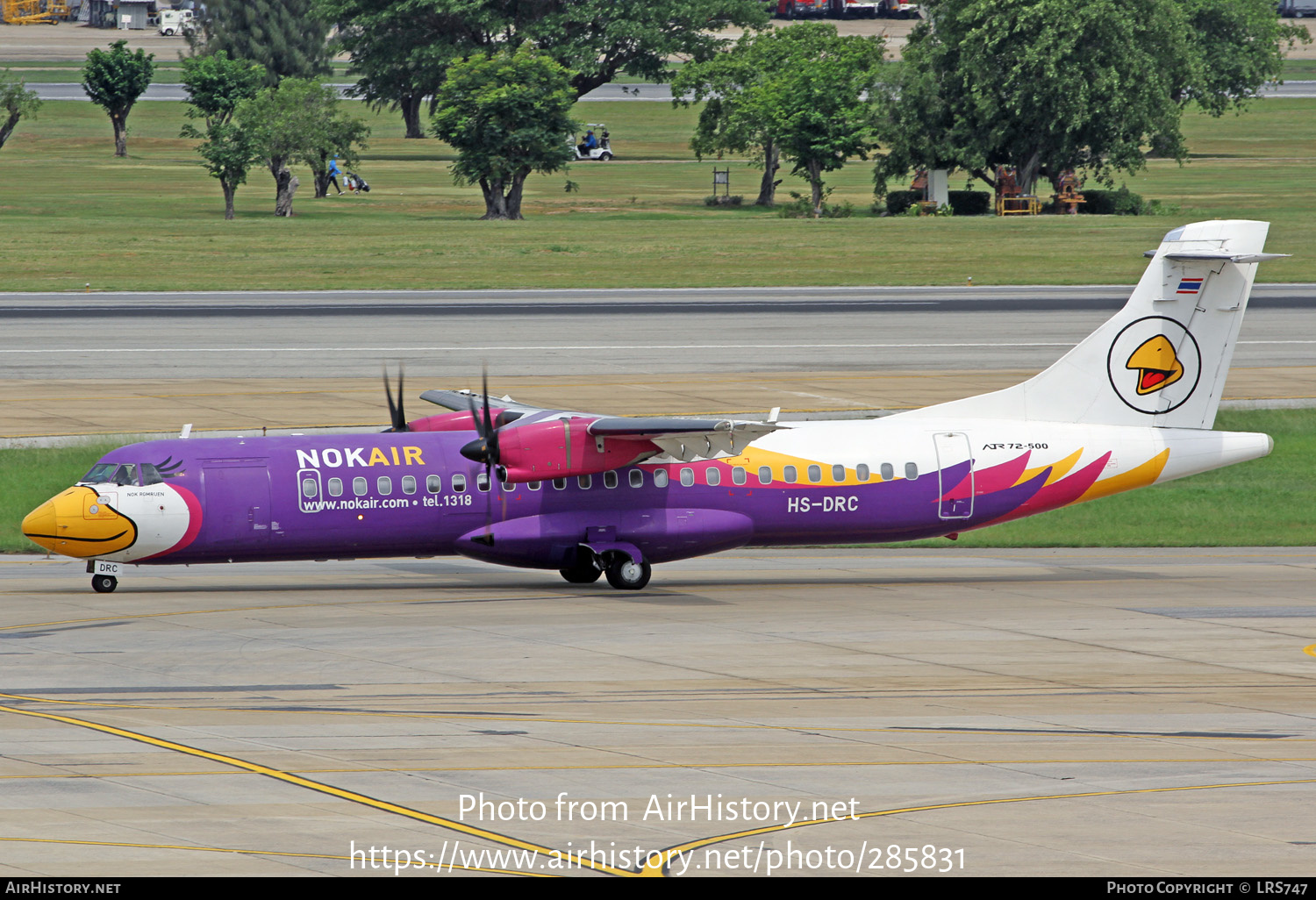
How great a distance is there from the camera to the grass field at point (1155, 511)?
35.8 metres

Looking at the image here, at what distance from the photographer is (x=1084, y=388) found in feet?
102

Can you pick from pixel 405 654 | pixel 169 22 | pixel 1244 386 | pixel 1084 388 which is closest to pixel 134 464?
pixel 405 654

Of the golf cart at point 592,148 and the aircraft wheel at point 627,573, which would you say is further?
the golf cart at point 592,148

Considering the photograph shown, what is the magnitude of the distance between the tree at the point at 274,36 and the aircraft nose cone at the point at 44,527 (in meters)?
120

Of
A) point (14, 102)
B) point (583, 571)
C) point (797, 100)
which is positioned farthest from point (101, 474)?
point (14, 102)

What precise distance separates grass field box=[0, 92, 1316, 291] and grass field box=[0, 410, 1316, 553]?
122 ft

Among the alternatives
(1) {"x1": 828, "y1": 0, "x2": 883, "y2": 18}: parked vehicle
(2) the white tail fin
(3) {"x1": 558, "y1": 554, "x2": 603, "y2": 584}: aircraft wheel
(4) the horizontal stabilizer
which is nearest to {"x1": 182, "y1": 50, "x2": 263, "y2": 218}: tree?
(3) {"x1": 558, "y1": 554, "x2": 603, "y2": 584}: aircraft wheel

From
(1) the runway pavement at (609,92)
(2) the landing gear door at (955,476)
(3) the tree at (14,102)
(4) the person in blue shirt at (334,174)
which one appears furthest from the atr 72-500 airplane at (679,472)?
(1) the runway pavement at (609,92)

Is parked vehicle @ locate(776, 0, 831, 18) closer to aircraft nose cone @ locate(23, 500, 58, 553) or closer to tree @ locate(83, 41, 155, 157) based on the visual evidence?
tree @ locate(83, 41, 155, 157)

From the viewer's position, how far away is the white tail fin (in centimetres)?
3102

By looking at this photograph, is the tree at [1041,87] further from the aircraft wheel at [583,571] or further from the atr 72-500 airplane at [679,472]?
the aircraft wheel at [583,571]

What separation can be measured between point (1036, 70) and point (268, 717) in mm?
83149

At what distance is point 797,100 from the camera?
101 metres

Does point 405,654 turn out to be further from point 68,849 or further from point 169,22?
point 169,22
